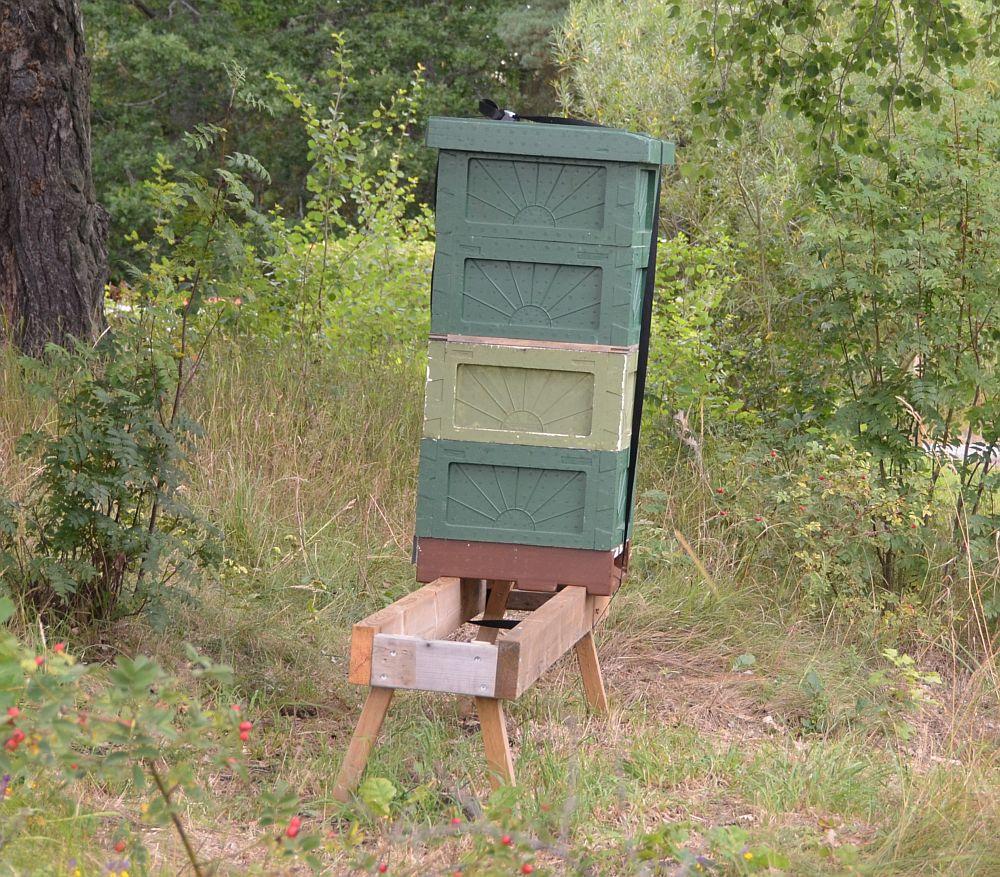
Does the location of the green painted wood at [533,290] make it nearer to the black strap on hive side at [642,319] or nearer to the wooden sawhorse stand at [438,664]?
the black strap on hive side at [642,319]

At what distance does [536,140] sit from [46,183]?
12.5 feet

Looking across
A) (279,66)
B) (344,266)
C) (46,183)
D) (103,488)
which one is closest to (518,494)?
(103,488)

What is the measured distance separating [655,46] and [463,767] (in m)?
8.93

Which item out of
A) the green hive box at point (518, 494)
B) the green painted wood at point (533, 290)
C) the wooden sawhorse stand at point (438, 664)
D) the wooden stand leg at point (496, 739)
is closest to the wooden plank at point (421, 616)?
the wooden sawhorse stand at point (438, 664)

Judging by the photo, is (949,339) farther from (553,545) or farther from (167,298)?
(167,298)

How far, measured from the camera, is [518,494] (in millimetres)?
3525

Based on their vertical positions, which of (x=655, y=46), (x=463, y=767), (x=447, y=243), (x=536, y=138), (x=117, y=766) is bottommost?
(x=463, y=767)

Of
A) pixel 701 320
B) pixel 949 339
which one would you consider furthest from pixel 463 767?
pixel 701 320

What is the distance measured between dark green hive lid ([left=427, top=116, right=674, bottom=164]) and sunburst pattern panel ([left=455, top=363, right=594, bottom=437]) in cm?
60

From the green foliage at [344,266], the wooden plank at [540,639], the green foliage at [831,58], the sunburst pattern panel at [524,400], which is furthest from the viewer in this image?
the green foliage at [344,266]

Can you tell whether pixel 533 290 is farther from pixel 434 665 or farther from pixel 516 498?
pixel 434 665

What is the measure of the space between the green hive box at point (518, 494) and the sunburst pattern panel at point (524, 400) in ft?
0.22

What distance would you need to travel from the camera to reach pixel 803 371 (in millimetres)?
5980

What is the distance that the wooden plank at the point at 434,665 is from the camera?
3.02m
